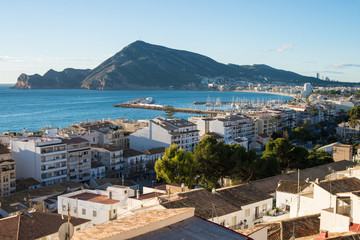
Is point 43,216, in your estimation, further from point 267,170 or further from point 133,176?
point 133,176

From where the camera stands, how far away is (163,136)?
158ft

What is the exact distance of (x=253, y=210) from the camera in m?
17.5

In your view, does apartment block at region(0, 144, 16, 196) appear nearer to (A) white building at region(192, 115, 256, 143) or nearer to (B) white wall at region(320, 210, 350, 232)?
(B) white wall at region(320, 210, 350, 232)

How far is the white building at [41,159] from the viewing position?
3397 cm

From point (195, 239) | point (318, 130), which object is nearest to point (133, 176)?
point (195, 239)

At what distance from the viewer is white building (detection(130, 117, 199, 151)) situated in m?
48.1

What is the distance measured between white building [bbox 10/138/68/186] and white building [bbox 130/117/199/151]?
48.3ft

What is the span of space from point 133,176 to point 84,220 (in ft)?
70.6

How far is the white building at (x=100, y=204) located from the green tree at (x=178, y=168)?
8.22 meters

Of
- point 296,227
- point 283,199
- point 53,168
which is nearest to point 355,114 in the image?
point 53,168

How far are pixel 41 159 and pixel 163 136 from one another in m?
17.5

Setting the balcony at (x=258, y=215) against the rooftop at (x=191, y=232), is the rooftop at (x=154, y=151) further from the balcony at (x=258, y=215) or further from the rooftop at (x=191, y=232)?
the rooftop at (x=191, y=232)

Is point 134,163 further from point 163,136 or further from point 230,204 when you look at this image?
point 230,204

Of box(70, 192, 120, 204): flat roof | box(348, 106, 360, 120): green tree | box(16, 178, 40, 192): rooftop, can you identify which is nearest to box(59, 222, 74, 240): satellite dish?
box(70, 192, 120, 204): flat roof
